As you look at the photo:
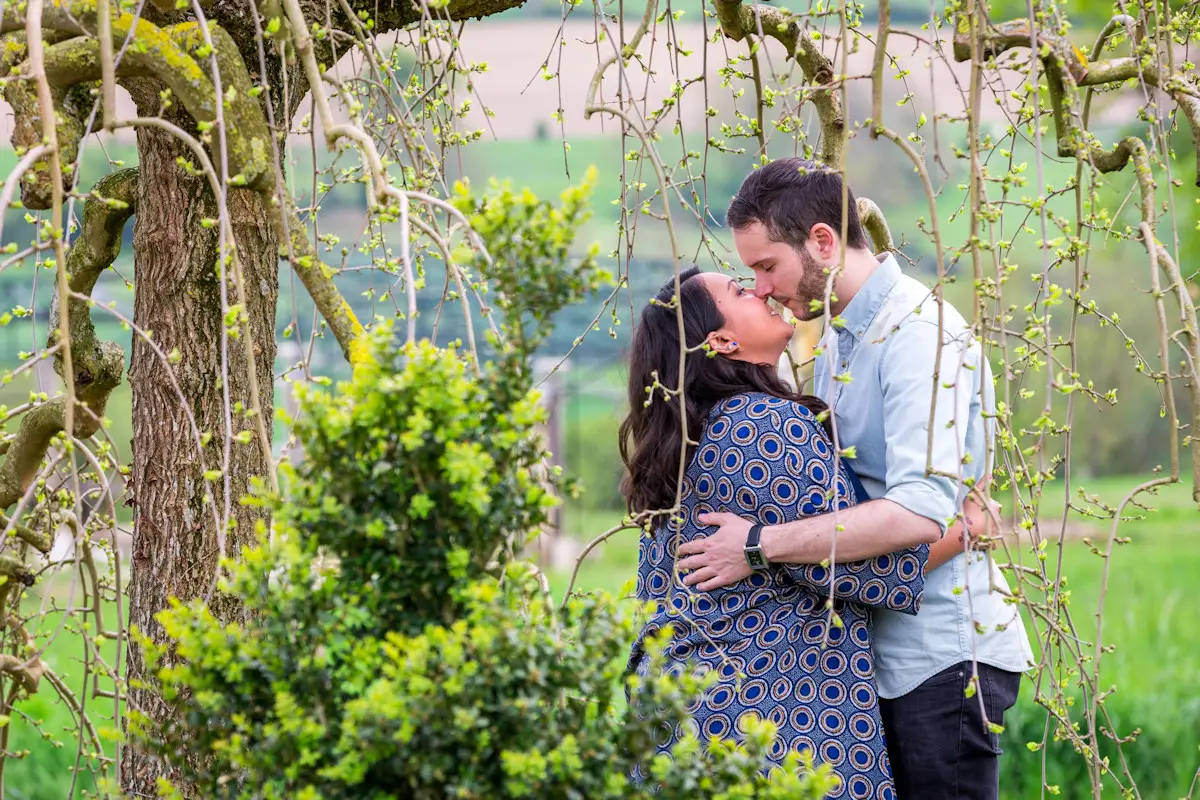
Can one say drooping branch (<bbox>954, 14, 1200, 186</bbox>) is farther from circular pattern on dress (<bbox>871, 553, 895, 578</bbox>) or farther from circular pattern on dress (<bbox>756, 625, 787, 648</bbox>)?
circular pattern on dress (<bbox>756, 625, 787, 648</bbox>)

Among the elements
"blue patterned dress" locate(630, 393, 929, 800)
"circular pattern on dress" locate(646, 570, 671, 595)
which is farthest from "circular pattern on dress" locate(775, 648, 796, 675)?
"circular pattern on dress" locate(646, 570, 671, 595)

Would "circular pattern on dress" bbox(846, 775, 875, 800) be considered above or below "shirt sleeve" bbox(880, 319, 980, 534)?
below

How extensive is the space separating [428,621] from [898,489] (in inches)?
32.9

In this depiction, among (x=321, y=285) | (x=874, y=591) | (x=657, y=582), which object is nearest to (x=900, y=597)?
(x=874, y=591)

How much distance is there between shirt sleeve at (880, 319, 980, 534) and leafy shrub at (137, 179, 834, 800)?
2.09 feet

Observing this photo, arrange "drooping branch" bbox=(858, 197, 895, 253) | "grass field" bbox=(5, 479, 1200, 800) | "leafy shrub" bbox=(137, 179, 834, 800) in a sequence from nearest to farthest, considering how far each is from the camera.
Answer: "leafy shrub" bbox=(137, 179, 834, 800), "drooping branch" bbox=(858, 197, 895, 253), "grass field" bbox=(5, 479, 1200, 800)

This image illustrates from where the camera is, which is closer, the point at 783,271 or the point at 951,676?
the point at 951,676

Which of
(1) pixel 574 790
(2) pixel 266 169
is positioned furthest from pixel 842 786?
(2) pixel 266 169

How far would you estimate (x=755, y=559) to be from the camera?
70.3 inches

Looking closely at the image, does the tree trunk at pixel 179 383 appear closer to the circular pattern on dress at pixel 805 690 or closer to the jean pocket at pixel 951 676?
the circular pattern on dress at pixel 805 690

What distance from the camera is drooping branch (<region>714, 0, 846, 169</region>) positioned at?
2.27m

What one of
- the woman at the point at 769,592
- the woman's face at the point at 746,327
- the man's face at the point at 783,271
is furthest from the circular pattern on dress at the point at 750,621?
the man's face at the point at 783,271

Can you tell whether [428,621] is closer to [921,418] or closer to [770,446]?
[770,446]

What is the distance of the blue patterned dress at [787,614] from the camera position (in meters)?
1.80
